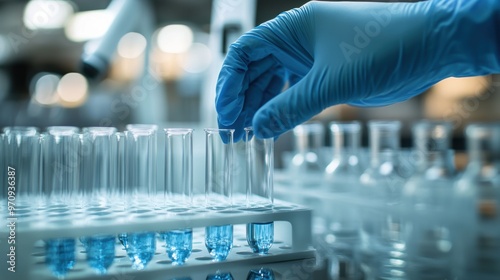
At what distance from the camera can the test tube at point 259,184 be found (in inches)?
48.6

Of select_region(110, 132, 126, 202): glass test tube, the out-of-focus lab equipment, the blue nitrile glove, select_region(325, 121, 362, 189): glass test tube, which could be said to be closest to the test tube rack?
the out-of-focus lab equipment

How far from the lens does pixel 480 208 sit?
204cm

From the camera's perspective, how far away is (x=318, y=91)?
1.21 meters

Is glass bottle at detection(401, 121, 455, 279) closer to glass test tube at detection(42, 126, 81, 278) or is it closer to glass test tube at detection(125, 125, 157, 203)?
glass test tube at detection(125, 125, 157, 203)

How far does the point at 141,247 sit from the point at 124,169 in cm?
38

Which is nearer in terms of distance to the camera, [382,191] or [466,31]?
[466,31]

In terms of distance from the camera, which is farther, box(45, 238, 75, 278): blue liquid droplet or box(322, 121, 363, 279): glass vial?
A: box(322, 121, 363, 279): glass vial

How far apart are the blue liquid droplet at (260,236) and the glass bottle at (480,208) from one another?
1.59 ft

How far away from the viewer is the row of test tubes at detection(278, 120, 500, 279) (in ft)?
5.21

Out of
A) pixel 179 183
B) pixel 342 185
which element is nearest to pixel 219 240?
pixel 179 183

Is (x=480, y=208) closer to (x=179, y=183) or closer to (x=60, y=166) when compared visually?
(x=179, y=183)

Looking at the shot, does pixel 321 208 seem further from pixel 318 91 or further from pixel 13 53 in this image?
pixel 13 53

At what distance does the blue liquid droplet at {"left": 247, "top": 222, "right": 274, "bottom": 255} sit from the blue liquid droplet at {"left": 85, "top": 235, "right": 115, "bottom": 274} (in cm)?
36

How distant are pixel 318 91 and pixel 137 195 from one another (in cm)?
66
